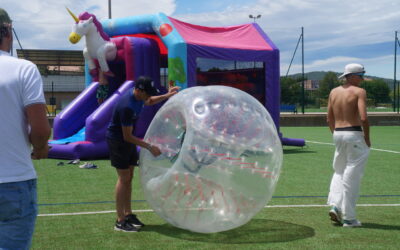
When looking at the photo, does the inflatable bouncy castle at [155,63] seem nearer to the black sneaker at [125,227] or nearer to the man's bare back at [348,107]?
the black sneaker at [125,227]

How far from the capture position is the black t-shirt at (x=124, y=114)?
16.6ft

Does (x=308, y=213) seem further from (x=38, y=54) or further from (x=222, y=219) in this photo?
(x=38, y=54)

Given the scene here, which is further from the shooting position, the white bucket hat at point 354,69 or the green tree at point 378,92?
the green tree at point 378,92

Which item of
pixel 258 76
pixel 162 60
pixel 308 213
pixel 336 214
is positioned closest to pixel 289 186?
pixel 308 213

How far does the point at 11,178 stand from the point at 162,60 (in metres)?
12.5

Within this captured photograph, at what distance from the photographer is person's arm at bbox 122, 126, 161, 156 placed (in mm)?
4871

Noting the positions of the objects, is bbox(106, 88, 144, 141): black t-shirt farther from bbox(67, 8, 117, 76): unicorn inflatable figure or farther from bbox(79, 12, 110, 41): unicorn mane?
bbox(79, 12, 110, 41): unicorn mane

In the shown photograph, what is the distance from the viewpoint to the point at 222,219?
14.8ft

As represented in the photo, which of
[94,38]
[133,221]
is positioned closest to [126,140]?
[133,221]

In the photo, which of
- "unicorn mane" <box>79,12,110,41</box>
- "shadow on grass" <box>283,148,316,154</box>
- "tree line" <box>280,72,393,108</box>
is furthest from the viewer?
"tree line" <box>280,72,393,108</box>

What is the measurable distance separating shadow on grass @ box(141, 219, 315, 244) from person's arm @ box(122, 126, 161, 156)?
87cm

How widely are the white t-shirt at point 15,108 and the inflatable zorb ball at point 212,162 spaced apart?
1918 mm

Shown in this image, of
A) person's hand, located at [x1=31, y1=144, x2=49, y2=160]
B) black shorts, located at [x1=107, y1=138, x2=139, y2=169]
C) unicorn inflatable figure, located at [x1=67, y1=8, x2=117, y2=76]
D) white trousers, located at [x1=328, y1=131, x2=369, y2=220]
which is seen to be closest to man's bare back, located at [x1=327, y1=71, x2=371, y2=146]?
white trousers, located at [x1=328, y1=131, x2=369, y2=220]

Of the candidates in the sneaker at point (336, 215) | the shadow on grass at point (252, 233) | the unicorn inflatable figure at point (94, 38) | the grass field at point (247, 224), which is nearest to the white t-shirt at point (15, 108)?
the grass field at point (247, 224)
